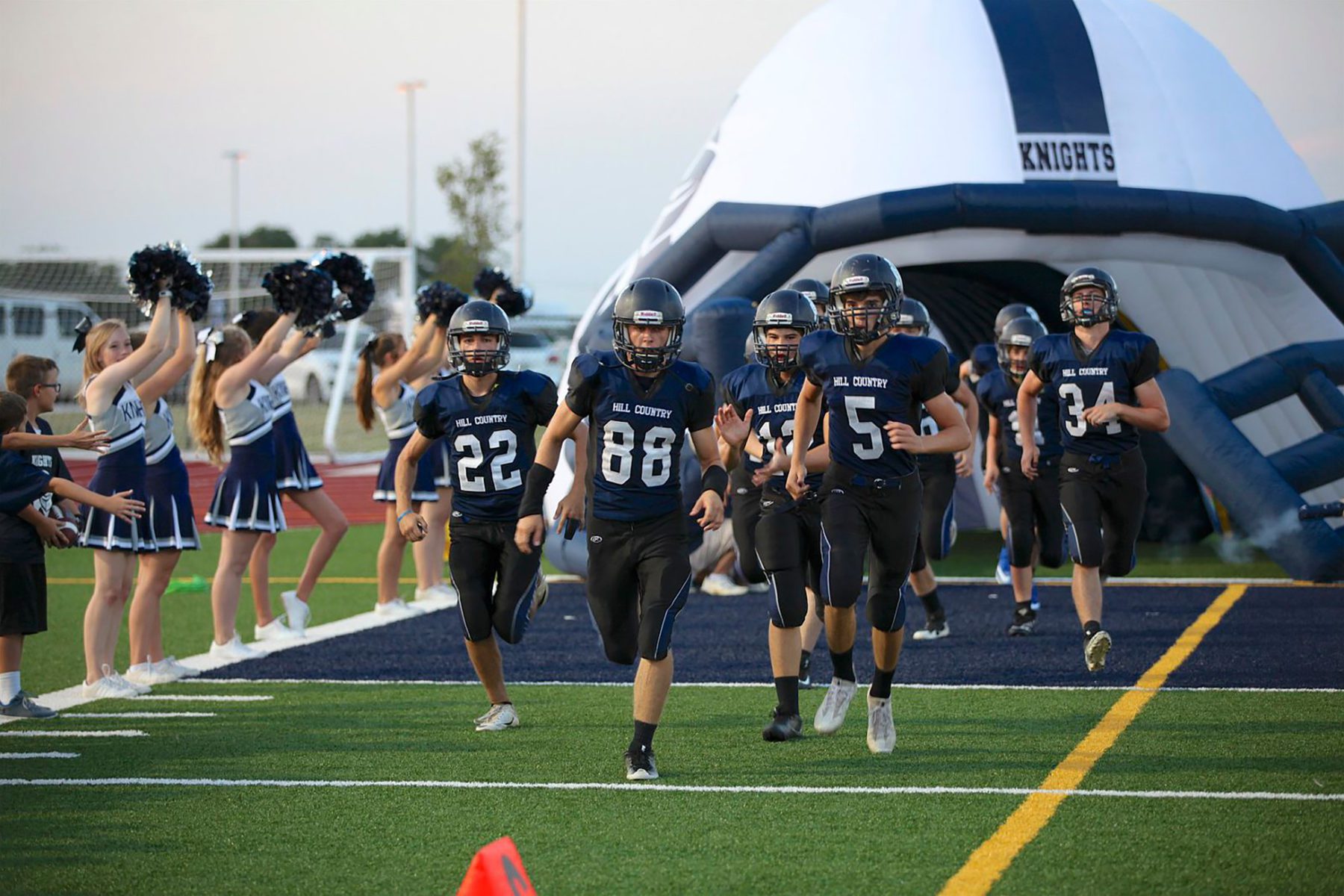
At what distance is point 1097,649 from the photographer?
7.47 metres

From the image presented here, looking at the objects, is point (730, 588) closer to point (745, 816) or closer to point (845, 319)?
point (845, 319)

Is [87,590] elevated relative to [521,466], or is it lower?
lower

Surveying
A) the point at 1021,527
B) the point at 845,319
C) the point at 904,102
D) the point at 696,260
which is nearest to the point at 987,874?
the point at 845,319

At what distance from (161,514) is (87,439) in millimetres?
894

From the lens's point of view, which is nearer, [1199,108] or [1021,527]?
[1021,527]

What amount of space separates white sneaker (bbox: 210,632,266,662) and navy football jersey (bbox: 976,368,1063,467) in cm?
470

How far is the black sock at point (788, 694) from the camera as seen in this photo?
6422mm

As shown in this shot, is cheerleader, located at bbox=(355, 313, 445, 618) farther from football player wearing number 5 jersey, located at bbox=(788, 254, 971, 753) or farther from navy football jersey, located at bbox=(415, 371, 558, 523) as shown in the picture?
football player wearing number 5 jersey, located at bbox=(788, 254, 971, 753)

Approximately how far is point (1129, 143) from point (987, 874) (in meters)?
9.30

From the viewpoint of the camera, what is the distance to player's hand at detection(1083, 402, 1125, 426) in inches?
297

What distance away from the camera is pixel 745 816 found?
5.11 m

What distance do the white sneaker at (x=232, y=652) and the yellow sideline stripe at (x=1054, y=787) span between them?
476 cm

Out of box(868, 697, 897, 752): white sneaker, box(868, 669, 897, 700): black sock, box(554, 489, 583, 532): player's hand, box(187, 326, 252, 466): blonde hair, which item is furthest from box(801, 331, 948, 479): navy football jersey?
box(187, 326, 252, 466): blonde hair

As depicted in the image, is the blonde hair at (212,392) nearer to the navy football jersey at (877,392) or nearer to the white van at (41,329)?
the navy football jersey at (877,392)
